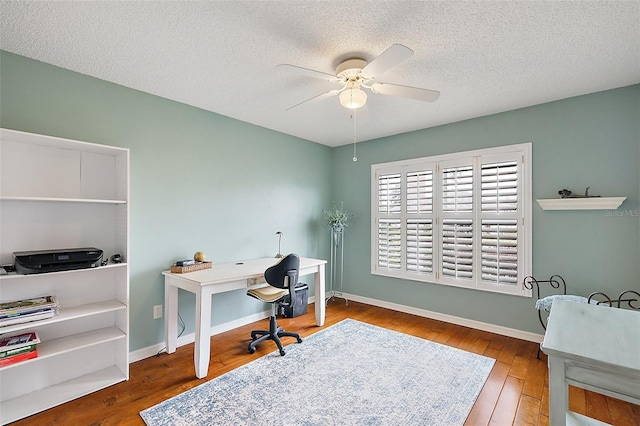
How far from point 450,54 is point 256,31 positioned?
4.41 feet

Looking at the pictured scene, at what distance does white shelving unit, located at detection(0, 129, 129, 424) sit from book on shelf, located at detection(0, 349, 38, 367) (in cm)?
4

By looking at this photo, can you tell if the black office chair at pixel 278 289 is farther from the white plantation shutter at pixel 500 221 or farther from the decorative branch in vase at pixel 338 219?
the white plantation shutter at pixel 500 221

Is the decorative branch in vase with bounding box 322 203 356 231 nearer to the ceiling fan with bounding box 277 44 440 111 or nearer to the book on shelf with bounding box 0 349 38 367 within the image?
the ceiling fan with bounding box 277 44 440 111

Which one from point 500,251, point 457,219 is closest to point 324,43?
point 457,219

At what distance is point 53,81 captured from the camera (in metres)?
2.30

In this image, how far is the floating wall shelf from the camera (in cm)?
257

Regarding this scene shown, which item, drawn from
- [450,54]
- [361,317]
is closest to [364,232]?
[361,317]

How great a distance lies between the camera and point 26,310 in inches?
76.3

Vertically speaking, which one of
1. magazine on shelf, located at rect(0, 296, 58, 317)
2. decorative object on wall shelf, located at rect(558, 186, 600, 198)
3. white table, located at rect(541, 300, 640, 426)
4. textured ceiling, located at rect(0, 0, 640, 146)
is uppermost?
textured ceiling, located at rect(0, 0, 640, 146)

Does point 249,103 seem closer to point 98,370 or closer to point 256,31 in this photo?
point 256,31

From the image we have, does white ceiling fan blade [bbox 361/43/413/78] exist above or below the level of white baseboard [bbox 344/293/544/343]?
above

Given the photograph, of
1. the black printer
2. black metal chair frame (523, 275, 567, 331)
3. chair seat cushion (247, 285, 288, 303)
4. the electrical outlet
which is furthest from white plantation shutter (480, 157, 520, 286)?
the black printer

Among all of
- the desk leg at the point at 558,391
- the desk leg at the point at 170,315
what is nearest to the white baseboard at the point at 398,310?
the desk leg at the point at 170,315

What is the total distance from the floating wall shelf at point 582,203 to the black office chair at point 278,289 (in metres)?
2.49
